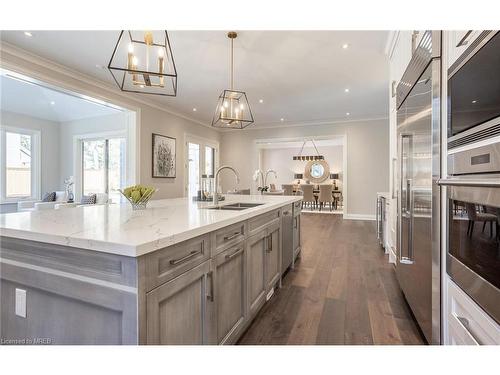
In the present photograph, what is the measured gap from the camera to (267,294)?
6.93 feet

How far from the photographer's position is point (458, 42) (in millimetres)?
1160

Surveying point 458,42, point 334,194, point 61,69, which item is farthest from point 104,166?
point 334,194

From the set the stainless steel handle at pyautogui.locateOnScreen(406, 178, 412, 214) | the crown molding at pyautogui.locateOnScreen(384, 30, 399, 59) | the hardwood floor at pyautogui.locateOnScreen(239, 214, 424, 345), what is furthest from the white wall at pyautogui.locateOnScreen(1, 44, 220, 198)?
the stainless steel handle at pyautogui.locateOnScreen(406, 178, 412, 214)

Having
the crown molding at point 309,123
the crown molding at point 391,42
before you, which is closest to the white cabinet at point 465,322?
the crown molding at point 391,42

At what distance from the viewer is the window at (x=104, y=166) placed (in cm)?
648

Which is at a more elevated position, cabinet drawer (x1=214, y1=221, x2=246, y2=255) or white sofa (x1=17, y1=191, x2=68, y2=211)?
cabinet drawer (x1=214, y1=221, x2=246, y2=255)

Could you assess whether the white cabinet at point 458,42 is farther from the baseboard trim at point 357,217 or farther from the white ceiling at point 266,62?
the baseboard trim at point 357,217

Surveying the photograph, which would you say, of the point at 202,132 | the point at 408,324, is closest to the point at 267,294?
the point at 408,324

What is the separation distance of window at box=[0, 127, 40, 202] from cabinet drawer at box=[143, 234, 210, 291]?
7669mm

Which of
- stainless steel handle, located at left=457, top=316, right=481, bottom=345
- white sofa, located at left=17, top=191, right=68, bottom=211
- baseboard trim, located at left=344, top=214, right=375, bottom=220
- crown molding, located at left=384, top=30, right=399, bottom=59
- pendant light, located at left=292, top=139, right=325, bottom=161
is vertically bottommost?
baseboard trim, located at left=344, top=214, right=375, bottom=220

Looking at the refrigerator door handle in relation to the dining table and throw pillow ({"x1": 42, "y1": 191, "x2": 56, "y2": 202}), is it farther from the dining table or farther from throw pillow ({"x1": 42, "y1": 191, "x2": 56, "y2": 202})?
throw pillow ({"x1": 42, "y1": 191, "x2": 56, "y2": 202})

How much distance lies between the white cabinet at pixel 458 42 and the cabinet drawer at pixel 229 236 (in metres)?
1.44

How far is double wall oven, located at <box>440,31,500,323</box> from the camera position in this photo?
91 cm
